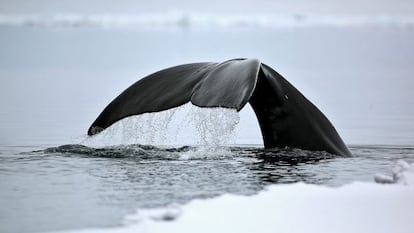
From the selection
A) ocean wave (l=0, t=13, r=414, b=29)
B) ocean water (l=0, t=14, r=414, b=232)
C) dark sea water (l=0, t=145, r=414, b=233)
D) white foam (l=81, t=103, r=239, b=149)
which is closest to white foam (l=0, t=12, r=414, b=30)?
ocean wave (l=0, t=13, r=414, b=29)

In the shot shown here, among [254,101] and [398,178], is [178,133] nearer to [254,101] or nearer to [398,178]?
[254,101]

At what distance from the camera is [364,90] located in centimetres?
1477

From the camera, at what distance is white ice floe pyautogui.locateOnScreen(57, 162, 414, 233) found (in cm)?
410

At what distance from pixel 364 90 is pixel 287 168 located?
9.31 metres

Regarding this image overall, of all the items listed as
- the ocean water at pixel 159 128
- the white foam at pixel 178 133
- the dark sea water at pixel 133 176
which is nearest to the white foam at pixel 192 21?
the ocean water at pixel 159 128

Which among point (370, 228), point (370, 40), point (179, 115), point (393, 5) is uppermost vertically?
point (393, 5)

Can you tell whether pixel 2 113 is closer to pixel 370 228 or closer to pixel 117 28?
pixel 370 228

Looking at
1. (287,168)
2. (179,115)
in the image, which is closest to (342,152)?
(287,168)

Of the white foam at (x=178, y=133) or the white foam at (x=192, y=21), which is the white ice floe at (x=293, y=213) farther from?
the white foam at (x=192, y=21)

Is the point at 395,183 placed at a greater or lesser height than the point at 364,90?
lesser

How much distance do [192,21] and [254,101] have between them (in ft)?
94.4

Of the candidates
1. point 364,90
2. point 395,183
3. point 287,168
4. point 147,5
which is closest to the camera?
point 395,183

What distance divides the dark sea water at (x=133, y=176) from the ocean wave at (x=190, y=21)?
24020 millimetres

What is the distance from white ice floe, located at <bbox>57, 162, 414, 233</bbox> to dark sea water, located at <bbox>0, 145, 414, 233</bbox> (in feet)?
0.52
